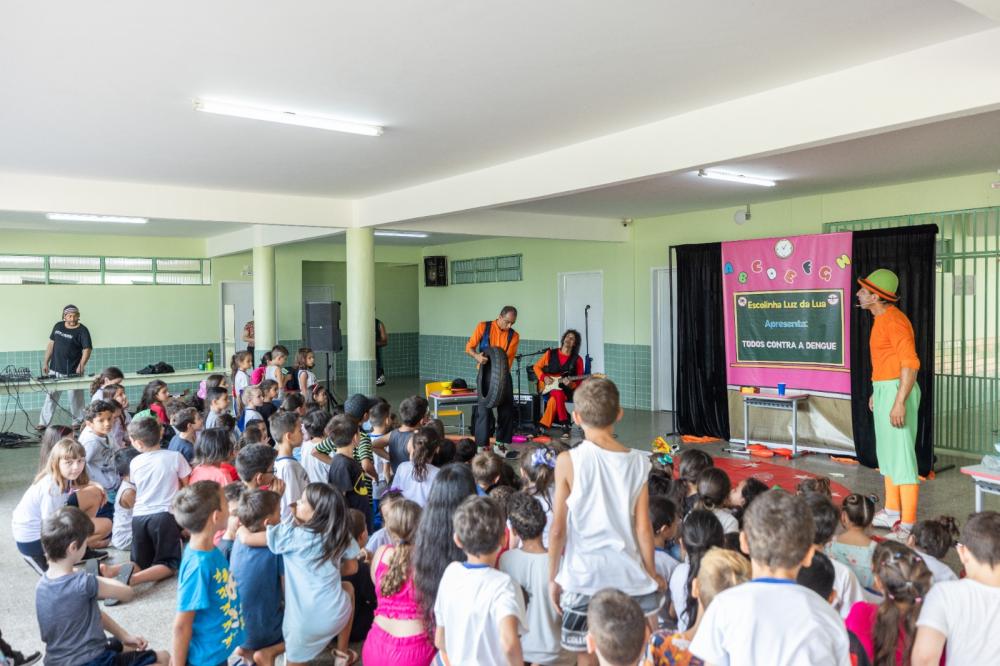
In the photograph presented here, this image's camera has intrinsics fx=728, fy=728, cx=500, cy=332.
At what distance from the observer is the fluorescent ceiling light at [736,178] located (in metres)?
6.90

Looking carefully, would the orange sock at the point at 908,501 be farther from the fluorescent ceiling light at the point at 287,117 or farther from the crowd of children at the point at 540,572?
the fluorescent ceiling light at the point at 287,117

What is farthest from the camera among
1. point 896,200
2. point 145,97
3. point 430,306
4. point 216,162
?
point 430,306

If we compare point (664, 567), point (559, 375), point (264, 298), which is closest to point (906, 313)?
point (559, 375)

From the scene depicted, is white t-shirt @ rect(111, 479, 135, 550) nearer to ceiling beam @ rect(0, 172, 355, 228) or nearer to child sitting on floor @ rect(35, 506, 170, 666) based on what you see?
child sitting on floor @ rect(35, 506, 170, 666)

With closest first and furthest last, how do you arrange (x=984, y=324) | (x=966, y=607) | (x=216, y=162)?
(x=966, y=607), (x=216, y=162), (x=984, y=324)

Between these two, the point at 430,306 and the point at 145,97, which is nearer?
the point at 145,97

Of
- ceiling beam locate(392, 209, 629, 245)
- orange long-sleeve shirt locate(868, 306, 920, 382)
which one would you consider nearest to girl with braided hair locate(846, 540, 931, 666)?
orange long-sleeve shirt locate(868, 306, 920, 382)

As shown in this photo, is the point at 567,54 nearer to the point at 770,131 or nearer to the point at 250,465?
the point at 770,131

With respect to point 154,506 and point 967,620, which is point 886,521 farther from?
point 154,506

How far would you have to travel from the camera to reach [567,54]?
148 inches

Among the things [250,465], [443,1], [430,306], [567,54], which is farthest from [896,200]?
[430,306]

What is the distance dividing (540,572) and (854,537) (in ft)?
4.65

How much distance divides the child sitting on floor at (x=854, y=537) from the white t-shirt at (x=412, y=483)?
193cm

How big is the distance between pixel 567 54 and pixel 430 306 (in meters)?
11.4
